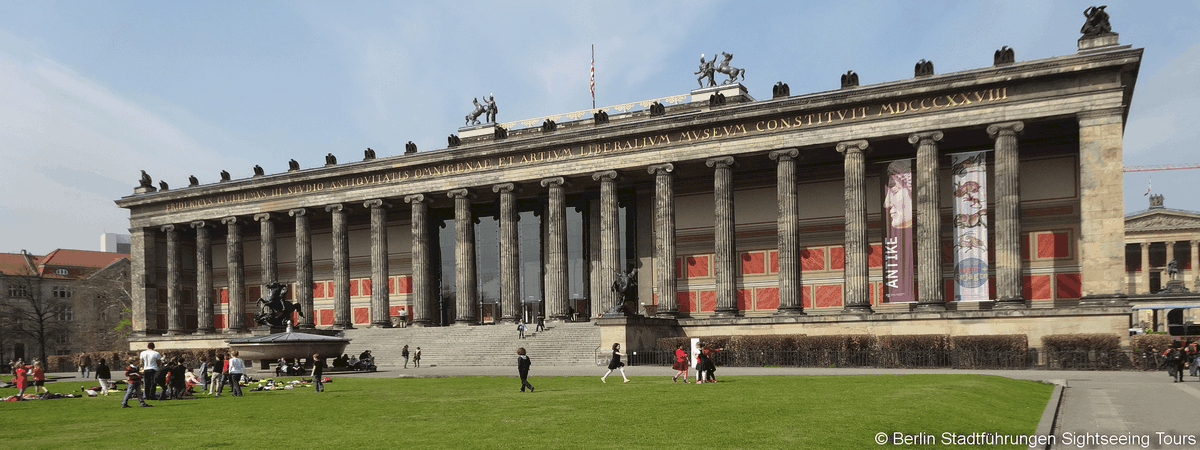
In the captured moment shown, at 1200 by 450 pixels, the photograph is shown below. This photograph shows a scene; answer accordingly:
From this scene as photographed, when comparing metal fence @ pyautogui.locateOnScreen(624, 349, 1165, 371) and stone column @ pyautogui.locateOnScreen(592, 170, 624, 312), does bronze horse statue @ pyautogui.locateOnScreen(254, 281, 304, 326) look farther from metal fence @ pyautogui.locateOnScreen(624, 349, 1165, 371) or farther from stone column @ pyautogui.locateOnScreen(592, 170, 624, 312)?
metal fence @ pyautogui.locateOnScreen(624, 349, 1165, 371)

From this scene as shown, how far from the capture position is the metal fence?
1358 inches

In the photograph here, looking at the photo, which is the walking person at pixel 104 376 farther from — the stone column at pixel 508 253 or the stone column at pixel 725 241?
the stone column at pixel 725 241

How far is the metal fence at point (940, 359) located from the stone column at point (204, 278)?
3958cm

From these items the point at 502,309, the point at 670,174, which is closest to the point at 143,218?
the point at 502,309

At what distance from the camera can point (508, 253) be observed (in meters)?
56.9

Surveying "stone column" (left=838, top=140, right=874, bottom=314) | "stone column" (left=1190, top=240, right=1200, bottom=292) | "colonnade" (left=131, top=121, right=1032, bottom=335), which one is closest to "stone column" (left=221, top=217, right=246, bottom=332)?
"colonnade" (left=131, top=121, right=1032, bottom=335)

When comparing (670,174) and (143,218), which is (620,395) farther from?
(143,218)

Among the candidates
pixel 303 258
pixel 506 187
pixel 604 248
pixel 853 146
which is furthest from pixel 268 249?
pixel 853 146

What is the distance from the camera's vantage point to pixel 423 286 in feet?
195

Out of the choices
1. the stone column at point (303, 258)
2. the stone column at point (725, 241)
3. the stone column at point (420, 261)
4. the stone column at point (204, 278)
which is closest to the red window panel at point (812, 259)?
the stone column at point (725, 241)

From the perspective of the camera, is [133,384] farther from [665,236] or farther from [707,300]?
[707,300]

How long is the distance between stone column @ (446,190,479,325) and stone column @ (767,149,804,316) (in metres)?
20.5

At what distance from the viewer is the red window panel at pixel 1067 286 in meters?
46.0

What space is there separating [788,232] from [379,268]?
92.7 feet
